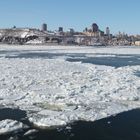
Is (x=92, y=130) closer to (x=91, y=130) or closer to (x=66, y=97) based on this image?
(x=91, y=130)

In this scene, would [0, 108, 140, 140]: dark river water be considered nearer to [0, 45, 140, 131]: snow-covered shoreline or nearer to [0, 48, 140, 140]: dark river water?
[0, 48, 140, 140]: dark river water

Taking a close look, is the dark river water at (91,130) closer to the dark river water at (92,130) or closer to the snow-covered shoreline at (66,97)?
the dark river water at (92,130)

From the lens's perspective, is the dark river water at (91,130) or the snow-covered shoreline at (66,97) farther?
the snow-covered shoreline at (66,97)

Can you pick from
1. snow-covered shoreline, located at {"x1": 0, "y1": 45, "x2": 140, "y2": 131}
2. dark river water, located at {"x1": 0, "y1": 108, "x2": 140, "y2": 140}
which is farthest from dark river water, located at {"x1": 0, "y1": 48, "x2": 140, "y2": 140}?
snow-covered shoreline, located at {"x1": 0, "y1": 45, "x2": 140, "y2": 131}

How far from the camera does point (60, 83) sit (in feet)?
57.9

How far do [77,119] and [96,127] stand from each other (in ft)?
2.76

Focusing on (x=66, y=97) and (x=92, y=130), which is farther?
(x=66, y=97)

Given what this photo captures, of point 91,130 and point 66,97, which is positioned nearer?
point 91,130

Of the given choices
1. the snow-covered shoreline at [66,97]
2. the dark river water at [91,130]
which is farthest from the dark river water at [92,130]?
the snow-covered shoreline at [66,97]

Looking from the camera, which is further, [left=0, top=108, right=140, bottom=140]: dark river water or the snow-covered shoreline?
the snow-covered shoreline

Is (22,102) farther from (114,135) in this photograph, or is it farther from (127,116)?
(114,135)

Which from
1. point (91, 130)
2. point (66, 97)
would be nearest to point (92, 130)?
point (91, 130)

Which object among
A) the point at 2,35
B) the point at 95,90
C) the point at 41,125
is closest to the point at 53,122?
the point at 41,125

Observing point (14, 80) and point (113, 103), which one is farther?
point (14, 80)
